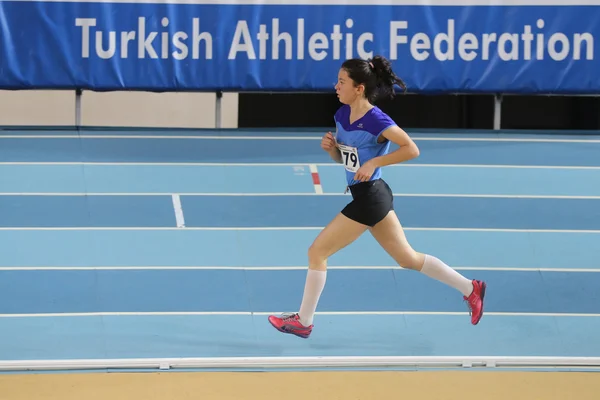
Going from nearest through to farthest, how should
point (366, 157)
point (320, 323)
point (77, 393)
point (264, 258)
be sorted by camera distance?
→ point (77, 393), point (366, 157), point (320, 323), point (264, 258)

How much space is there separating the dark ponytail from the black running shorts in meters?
0.48

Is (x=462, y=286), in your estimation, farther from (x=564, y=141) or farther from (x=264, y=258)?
(x=564, y=141)

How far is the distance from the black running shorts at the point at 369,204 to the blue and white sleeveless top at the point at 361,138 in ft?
0.18

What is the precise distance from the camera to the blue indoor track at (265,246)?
639 centimetres

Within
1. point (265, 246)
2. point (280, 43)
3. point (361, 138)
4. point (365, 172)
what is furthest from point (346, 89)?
point (280, 43)

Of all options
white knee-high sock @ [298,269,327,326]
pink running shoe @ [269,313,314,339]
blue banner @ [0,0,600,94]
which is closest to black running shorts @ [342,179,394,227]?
white knee-high sock @ [298,269,327,326]

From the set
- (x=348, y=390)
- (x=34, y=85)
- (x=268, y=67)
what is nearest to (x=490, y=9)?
(x=268, y=67)

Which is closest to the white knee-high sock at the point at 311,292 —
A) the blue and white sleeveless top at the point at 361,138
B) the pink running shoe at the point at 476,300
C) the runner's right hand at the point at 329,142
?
the blue and white sleeveless top at the point at 361,138

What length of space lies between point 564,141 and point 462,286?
5339 millimetres

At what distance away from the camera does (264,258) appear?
7.83m

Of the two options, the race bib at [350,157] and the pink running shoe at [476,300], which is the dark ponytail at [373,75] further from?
the pink running shoe at [476,300]

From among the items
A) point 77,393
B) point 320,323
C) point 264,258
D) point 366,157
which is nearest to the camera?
point 77,393

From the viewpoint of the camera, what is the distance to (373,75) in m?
5.59

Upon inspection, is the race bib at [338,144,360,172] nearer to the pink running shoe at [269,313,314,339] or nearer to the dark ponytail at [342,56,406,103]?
the dark ponytail at [342,56,406,103]
